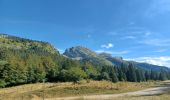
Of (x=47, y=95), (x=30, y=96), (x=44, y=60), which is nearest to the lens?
(x=30, y=96)

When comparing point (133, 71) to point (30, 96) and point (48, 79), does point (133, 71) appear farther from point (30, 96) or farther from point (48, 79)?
point (30, 96)

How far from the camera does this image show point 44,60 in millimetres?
135625

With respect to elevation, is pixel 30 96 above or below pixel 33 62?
below

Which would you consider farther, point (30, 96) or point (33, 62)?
point (33, 62)

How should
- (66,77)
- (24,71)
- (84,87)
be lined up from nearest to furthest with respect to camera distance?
(84,87), (24,71), (66,77)

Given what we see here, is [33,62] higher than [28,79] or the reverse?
higher

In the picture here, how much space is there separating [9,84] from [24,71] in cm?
878

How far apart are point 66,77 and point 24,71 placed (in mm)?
17506

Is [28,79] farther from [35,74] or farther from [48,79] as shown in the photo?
[48,79]

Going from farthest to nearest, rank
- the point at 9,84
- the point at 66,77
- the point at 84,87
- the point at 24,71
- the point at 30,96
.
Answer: the point at 66,77
the point at 24,71
the point at 9,84
the point at 84,87
the point at 30,96

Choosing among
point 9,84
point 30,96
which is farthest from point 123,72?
point 30,96

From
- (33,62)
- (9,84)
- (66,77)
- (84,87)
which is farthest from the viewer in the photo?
(33,62)

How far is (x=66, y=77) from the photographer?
388 feet

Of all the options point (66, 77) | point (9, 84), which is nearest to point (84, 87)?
point (9, 84)
